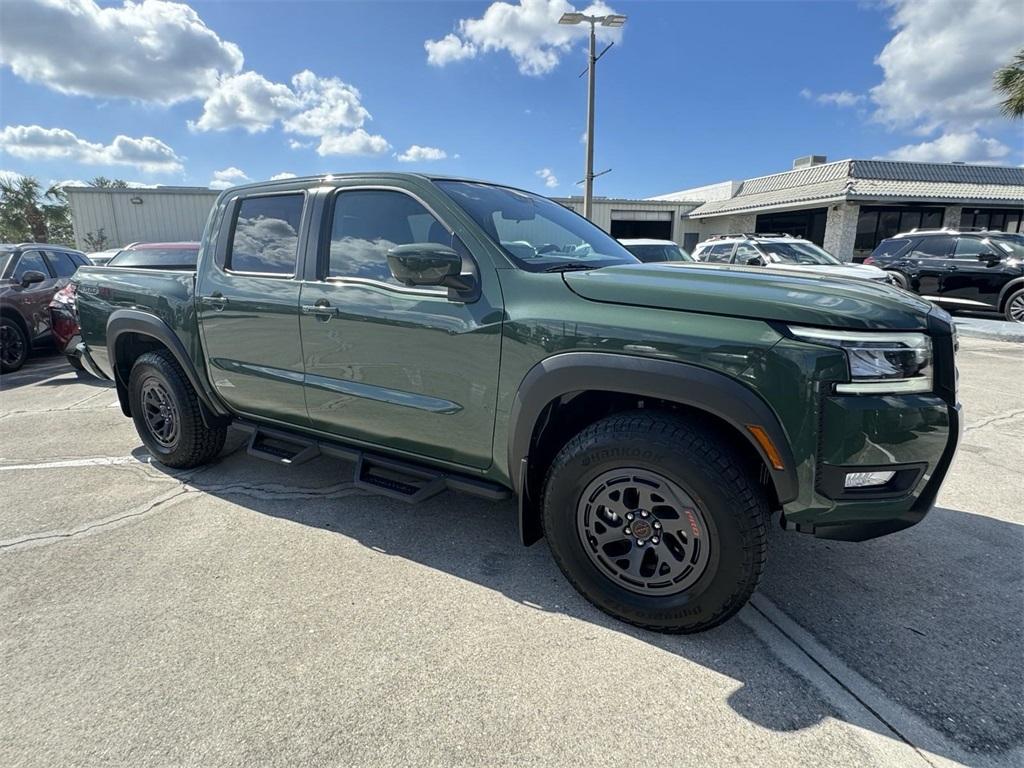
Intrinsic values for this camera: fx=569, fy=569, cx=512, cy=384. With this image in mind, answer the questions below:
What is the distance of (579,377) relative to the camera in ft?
7.36

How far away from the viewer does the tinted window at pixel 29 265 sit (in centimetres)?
818

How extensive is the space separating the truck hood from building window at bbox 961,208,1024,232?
27016 millimetres

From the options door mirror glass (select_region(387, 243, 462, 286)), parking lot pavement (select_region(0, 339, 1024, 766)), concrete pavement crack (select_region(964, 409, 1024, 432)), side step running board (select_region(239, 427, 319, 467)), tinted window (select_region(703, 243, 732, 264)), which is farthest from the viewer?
tinted window (select_region(703, 243, 732, 264))

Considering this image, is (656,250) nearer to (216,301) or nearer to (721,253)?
(721,253)

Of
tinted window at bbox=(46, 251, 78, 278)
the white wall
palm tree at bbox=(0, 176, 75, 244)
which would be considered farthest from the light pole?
palm tree at bbox=(0, 176, 75, 244)

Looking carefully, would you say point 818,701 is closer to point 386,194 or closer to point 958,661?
point 958,661

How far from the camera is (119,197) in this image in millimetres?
21844

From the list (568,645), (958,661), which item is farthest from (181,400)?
(958,661)

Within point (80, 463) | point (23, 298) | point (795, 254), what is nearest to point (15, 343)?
point (23, 298)

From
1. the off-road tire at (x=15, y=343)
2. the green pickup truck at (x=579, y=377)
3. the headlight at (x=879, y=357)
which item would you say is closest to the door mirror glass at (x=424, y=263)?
the green pickup truck at (x=579, y=377)

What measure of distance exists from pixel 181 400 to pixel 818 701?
3.91 m

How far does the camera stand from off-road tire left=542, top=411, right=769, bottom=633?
2.07 meters

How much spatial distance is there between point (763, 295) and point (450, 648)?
1811 mm

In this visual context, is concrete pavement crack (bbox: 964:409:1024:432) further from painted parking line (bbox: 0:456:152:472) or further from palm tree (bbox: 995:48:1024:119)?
palm tree (bbox: 995:48:1024:119)
